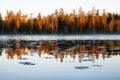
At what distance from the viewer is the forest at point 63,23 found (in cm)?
11038

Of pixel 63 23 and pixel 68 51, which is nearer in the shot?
pixel 68 51

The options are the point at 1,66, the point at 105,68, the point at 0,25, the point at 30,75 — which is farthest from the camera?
the point at 0,25

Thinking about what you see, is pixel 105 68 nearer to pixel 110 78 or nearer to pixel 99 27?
pixel 110 78

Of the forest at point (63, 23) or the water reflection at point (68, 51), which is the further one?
the forest at point (63, 23)

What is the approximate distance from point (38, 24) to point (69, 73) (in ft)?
339

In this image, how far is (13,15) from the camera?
117m

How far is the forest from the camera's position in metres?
110

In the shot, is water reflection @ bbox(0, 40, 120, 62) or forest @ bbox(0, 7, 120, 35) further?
forest @ bbox(0, 7, 120, 35)

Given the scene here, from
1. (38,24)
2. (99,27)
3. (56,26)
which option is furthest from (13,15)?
(99,27)

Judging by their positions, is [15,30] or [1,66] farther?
[15,30]

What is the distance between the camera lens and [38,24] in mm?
117375

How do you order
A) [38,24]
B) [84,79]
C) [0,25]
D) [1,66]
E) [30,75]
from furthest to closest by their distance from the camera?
[38,24], [0,25], [1,66], [30,75], [84,79]

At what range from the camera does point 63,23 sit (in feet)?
Result: 367

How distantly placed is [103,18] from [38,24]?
2387cm
